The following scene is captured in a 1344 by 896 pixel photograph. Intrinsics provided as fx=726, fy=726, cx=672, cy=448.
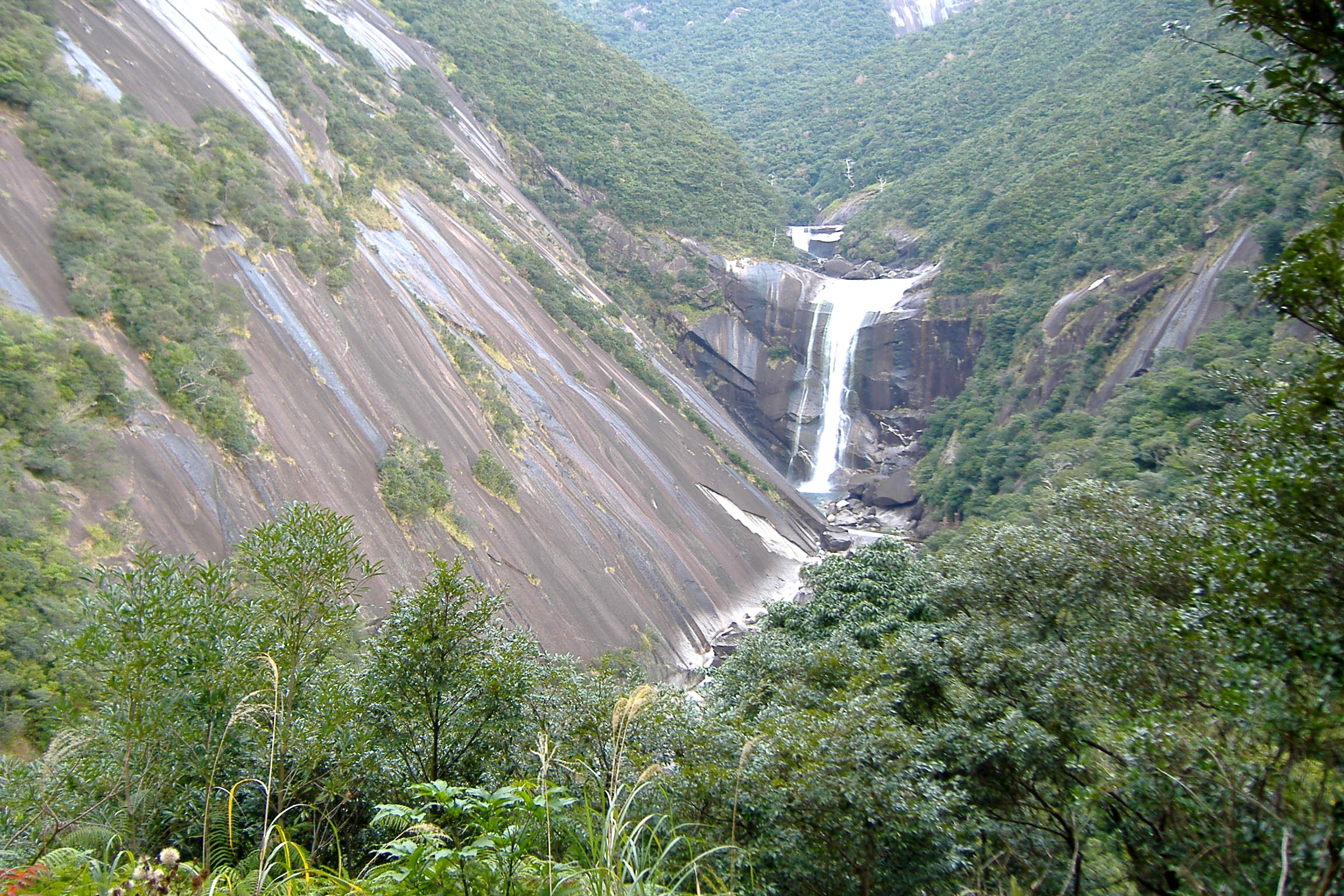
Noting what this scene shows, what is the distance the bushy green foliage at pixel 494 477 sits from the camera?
21.3 metres

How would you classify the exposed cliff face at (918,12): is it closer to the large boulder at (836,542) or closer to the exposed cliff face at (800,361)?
the exposed cliff face at (800,361)

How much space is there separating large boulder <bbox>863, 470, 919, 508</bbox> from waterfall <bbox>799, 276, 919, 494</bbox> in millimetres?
4146

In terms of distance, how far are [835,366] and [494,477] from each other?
Answer: 103 feet

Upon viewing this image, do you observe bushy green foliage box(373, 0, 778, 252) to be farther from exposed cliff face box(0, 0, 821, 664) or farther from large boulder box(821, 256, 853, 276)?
exposed cliff face box(0, 0, 821, 664)

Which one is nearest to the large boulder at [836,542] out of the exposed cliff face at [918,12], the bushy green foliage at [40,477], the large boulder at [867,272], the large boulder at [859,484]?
the large boulder at [859,484]

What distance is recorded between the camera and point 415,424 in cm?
2081

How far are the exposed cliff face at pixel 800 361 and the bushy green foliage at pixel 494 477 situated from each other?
28.8 meters

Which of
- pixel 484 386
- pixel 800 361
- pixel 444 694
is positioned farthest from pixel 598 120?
Answer: pixel 444 694

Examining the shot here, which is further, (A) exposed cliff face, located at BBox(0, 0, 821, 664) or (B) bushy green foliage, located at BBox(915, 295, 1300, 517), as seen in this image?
(B) bushy green foliage, located at BBox(915, 295, 1300, 517)

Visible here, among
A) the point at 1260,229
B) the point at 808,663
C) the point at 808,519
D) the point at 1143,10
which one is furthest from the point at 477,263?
the point at 1143,10

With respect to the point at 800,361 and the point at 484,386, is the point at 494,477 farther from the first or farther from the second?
the point at 800,361

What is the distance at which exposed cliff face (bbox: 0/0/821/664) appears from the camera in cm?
1433

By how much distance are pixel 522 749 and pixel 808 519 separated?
3221cm

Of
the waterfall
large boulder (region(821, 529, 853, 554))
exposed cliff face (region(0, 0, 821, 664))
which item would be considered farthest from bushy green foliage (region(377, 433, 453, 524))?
the waterfall
